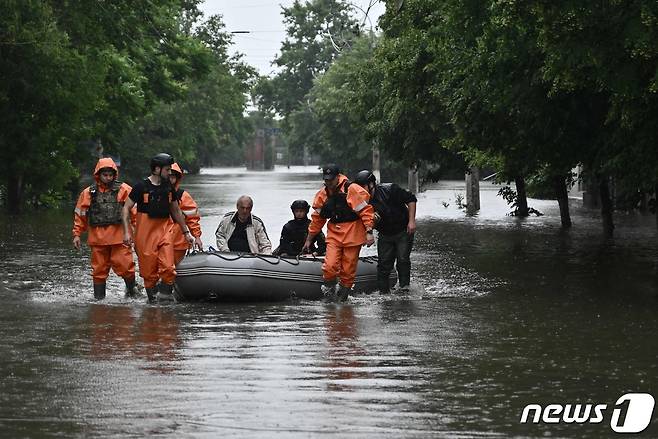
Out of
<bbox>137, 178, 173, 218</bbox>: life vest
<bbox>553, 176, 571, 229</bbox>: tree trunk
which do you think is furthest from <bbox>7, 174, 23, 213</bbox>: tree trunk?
<bbox>137, 178, 173, 218</bbox>: life vest

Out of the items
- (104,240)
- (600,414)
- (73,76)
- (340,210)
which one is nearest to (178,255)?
(104,240)

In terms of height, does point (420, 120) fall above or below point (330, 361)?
above

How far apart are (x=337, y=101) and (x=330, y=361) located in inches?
2861

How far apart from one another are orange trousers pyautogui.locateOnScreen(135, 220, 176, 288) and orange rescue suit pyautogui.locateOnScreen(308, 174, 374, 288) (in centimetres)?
170

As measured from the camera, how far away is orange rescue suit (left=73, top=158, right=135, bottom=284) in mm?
16250

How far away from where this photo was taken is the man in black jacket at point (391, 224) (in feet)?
55.8

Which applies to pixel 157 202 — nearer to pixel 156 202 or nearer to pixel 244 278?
pixel 156 202

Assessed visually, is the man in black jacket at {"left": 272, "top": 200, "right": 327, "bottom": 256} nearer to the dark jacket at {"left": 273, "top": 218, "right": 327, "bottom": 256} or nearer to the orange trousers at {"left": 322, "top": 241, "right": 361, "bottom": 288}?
the dark jacket at {"left": 273, "top": 218, "right": 327, "bottom": 256}

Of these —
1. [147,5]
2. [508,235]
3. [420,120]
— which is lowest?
[508,235]

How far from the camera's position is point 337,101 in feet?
273

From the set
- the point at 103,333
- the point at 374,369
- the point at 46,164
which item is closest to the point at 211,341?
the point at 103,333

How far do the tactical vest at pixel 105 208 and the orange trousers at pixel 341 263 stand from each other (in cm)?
242

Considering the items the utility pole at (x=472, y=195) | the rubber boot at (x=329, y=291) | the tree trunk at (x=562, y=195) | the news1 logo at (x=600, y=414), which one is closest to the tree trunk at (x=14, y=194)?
the utility pole at (x=472, y=195)

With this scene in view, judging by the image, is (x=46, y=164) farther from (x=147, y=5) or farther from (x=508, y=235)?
(x=508, y=235)
